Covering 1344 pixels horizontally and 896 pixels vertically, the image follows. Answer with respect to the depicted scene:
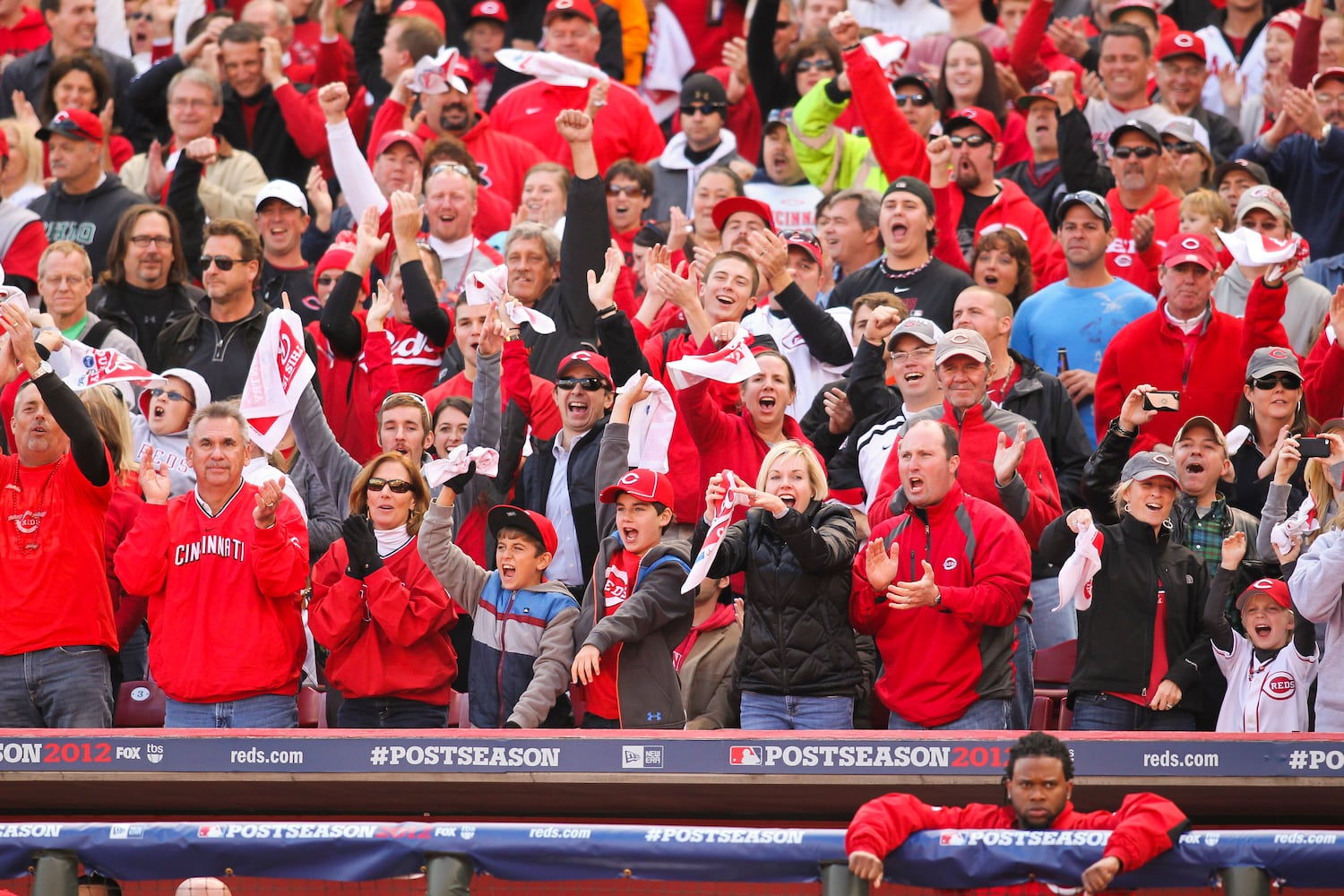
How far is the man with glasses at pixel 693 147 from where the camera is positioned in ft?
38.9

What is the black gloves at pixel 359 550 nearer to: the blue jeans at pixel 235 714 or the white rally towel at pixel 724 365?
the blue jeans at pixel 235 714

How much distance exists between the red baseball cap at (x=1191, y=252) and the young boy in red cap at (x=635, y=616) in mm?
2964

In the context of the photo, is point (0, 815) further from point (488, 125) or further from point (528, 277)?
point (488, 125)

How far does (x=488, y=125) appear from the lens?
1212 centimetres

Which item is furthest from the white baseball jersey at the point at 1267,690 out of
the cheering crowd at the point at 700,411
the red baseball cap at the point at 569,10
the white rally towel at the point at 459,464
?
the red baseball cap at the point at 569,10

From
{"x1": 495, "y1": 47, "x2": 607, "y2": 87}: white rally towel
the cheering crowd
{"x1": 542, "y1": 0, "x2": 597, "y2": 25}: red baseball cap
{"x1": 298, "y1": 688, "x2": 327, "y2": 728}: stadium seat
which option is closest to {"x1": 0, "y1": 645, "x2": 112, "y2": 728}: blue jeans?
the cheering crowd

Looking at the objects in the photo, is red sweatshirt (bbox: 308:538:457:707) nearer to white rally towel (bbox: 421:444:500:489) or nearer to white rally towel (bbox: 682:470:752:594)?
white rally towel (bbox: 421:444:500:489)

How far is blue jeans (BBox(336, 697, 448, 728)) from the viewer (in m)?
7.30

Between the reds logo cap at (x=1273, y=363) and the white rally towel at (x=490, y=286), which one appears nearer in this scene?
the reds logo cap at (x=1273, y=363)

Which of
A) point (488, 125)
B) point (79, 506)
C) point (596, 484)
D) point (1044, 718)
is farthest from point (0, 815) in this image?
point (488, 125)

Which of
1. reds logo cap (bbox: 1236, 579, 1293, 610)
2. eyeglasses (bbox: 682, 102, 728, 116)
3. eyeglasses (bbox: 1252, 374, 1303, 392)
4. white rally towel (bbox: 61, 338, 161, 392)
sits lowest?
reds logo cap (bbox: 1236, 579, 1293, 610)

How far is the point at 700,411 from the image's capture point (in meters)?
7.89

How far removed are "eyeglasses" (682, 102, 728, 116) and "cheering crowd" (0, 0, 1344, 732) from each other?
119 mm

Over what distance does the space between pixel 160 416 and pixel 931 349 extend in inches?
140
